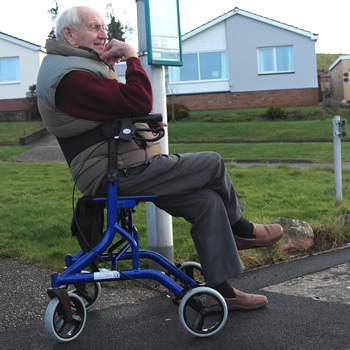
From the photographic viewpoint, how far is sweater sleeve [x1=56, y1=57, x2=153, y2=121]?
9.30 feet

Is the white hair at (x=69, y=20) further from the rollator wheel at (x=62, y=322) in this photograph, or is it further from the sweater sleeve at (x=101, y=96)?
the rollator wheel at (x=62, y=322)

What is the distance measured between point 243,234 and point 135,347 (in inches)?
39.0

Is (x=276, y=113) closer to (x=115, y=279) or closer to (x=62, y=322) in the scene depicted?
(x=115, y=279)

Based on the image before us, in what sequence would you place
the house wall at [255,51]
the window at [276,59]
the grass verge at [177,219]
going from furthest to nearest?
1. the window at [276,59]
2. the house wall at [255,51]
3. the grass verge at [177,219]

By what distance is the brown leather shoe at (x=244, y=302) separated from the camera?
308 cm

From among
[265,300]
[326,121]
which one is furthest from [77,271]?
[326,121]

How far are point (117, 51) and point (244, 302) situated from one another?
168 centimetres

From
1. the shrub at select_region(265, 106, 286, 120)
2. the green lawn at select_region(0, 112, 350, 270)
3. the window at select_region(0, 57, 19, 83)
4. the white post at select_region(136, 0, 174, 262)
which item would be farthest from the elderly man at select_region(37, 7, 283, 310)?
the window at select_region(0, 57, 19, 83)

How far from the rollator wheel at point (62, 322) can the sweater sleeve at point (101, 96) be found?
102 centimetres

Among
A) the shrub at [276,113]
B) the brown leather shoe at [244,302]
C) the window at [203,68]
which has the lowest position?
the brown leather shoe at [244,302]

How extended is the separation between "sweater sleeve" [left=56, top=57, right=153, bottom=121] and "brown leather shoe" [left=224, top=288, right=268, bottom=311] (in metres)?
1.21

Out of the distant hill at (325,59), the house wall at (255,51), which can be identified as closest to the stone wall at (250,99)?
the house wall at (255,51)

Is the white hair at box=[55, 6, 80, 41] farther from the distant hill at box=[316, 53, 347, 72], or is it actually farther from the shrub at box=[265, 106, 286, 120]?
the distant hill at box=[316, 53, 347, 72]

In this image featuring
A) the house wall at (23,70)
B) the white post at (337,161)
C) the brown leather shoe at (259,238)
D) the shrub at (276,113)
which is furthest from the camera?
the house wall at (23,70)
